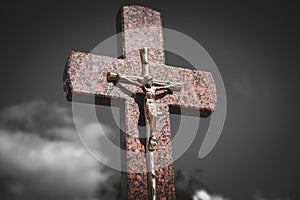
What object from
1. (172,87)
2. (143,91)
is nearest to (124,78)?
(143,91)

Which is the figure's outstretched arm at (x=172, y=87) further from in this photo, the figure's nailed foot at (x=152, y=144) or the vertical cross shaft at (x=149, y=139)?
the figure's nailed foot at (x=152, y=144)

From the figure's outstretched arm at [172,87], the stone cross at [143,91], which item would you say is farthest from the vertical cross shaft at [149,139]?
the figure's outstretched arm at [172,87]

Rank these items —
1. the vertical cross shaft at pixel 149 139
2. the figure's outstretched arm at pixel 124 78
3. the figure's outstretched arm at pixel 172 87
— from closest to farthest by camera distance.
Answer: the vertical cross shaft at pixel 149 139 < the figure's outstretched arm at pixel 124 78 < the figure's outstretched arm at pixel 172 87

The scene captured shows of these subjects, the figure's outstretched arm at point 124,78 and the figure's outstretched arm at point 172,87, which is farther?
the figure's outstretched arm at point 172,87

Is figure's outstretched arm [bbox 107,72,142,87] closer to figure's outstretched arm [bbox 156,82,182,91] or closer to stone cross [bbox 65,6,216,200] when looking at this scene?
stone cross [bbox 65,6,216,200]

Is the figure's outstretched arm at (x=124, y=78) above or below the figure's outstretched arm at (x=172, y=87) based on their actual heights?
above

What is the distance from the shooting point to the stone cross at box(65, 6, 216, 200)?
114 inches

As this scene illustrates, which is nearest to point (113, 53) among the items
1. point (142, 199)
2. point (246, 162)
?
point (142, 199)

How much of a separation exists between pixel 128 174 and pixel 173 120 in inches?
47.2

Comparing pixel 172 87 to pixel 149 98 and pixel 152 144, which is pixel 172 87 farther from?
pixel 152 144

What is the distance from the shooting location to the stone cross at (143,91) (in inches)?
114

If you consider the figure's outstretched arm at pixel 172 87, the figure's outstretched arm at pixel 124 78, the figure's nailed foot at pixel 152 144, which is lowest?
the figure's nailed foot at pixel 152 144

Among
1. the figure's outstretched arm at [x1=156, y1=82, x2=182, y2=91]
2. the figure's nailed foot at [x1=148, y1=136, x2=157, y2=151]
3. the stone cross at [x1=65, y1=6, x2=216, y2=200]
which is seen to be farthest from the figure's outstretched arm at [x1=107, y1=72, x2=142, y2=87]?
the figure's nailed foot at [x1=148, y1=136, x2=157, y2=151]

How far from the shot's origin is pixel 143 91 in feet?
10.1
